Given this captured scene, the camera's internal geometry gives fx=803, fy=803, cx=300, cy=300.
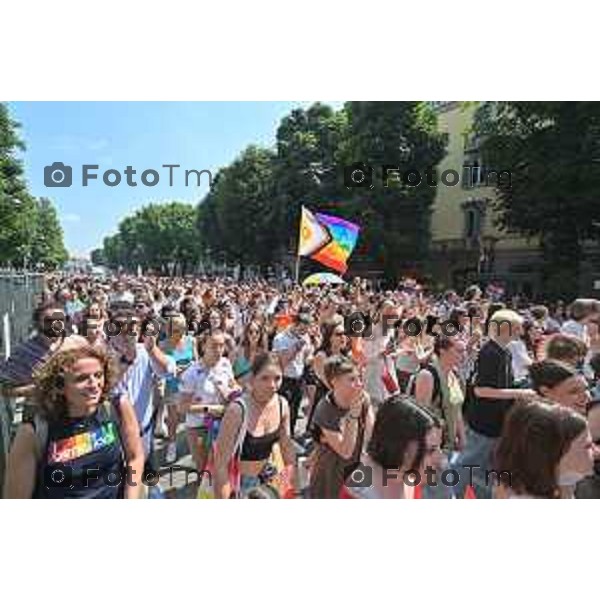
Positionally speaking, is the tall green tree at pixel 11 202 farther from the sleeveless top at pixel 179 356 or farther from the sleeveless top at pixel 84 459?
the sleeveless top at pixel 84 459

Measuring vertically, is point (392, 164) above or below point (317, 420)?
above

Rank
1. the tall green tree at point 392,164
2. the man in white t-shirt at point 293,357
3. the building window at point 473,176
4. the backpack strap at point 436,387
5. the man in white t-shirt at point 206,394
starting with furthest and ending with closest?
the building window at point 473,176
the tall green tree at point 392,164
the man in white t-shirt at point 293,357
the man in white t-shirt at point 206,394
the backpack strap at point 436,387

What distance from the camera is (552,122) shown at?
88.9 ft

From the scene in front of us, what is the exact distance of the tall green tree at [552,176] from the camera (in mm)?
25328

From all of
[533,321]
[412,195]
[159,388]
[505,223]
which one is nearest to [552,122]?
[505,223]

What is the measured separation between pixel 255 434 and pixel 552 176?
23.7 m

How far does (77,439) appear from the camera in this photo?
129 inches

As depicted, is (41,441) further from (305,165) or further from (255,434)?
(305,165)

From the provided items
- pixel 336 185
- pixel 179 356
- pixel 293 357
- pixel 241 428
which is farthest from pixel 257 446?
pixel 336 185

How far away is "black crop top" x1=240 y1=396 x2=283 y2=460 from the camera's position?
4.24 metres

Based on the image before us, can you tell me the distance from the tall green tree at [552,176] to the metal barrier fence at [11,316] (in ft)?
50.9

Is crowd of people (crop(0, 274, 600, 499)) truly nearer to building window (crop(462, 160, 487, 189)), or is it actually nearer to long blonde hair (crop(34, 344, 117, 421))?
long blonde hair (crop(34, 344, 117, 421))

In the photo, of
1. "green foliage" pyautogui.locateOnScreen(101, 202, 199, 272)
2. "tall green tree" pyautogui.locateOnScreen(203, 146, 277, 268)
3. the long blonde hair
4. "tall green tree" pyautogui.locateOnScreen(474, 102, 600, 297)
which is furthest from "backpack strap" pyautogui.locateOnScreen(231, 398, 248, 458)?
"green foliage" pyautogui.locateOnScreen(101, 202, 199, 272)

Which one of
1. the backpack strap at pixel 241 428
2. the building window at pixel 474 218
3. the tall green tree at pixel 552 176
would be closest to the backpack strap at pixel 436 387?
the backpack strap at pixel 241 428
